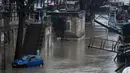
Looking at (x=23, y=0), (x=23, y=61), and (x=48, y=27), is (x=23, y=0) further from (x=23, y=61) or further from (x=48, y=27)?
(x=48, y=27)

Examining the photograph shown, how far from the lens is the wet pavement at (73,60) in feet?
137

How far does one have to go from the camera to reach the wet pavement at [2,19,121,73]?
41.8 metres

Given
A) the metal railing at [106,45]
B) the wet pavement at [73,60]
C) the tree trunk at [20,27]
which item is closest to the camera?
the wet pavement at [73,60]

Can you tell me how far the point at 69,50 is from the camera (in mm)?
61062

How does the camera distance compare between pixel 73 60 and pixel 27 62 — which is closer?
pixel 27 62

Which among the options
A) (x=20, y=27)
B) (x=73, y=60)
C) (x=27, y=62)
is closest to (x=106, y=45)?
(x=73, y=60)

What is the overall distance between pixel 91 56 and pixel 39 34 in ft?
22.5

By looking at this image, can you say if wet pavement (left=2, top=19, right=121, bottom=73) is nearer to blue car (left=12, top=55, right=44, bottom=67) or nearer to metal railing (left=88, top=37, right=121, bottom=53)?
blue car (left=12, top=55, right=44, bottom=67)

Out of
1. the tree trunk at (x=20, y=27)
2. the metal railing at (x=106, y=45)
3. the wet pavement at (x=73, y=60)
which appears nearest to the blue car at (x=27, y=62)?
the wet pavement at (x=73, y=60)

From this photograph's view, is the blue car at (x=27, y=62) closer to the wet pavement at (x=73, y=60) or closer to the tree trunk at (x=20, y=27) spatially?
the wet pavement at (x=73, y=60)

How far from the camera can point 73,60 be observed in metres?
50.5

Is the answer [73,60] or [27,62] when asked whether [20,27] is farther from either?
[73,60]

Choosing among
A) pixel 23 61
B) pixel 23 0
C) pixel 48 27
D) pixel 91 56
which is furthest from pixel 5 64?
pixel 48 27

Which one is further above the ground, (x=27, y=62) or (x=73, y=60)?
(x=27, y=62)
